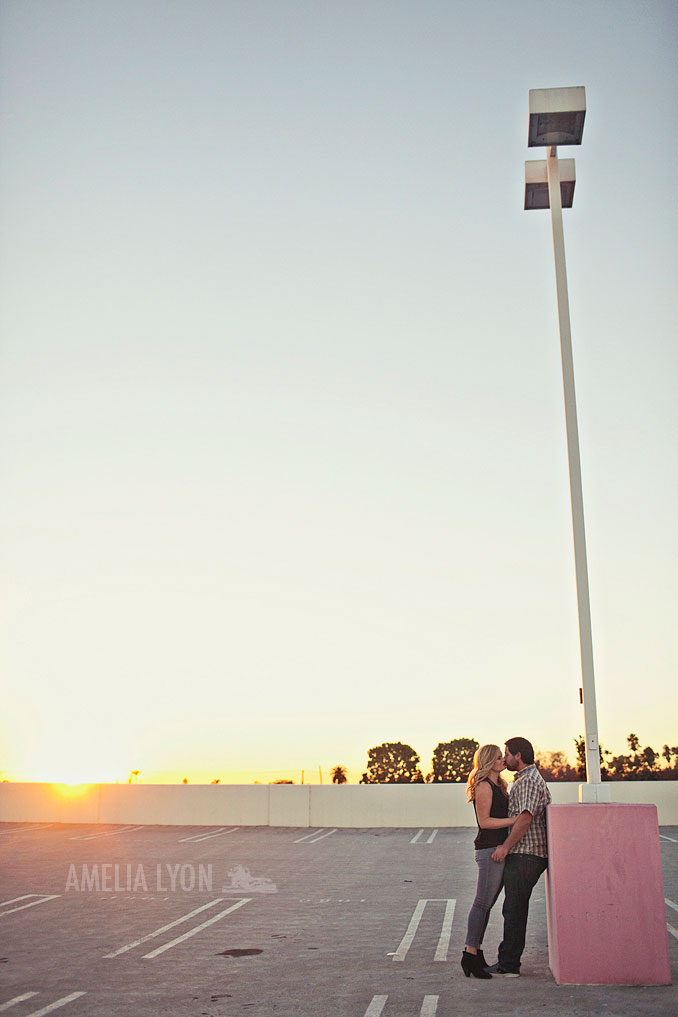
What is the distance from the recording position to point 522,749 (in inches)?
291

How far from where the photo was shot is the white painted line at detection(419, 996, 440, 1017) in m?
6.14

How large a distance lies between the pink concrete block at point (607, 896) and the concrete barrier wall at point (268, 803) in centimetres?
2210

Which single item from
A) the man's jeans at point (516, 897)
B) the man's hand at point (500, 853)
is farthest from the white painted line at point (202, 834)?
the man's hand at point (500, 853)

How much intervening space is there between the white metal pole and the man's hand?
108cm

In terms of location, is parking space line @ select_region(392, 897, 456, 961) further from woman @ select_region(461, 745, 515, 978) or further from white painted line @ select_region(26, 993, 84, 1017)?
white painted line @ select_region(26, 993, 84, 1017)

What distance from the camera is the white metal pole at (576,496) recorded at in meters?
7.82

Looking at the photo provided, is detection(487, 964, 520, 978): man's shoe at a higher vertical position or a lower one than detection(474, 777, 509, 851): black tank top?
lower

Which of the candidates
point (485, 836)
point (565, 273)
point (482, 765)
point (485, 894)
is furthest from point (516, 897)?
point (565, 273)

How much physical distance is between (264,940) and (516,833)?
369 centimetres

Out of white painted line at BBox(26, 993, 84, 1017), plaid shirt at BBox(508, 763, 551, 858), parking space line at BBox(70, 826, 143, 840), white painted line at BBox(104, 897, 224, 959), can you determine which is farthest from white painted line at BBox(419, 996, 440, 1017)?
parking space line at BBox(70, 826, 143, 840)

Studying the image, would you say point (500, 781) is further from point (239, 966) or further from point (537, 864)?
point (239, 966)

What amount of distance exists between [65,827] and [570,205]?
2553 centimetres

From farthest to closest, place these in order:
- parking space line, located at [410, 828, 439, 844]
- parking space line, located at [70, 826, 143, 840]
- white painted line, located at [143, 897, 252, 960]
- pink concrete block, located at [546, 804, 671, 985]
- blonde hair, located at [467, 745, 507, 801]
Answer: parking space line, located at [70, 826, 143, 840]
parking space line, located at [410, 828, 439, 844]
white painted line, located at [143, 897, 252, 960]
blonde hair, located at [467, 745, 507, 801]
pink concrete block, located at [546, 804, 671, 985]

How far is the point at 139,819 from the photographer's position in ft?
99.0
